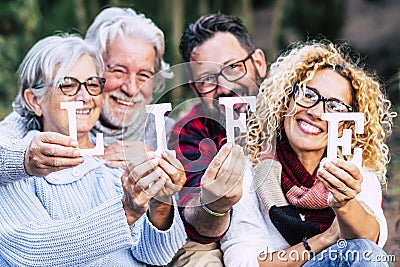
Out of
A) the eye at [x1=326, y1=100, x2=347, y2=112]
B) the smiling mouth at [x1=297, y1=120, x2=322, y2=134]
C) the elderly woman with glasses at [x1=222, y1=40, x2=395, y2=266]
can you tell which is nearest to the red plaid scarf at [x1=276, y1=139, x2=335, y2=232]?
the elderly woman with glasses at [x1=222, y1=40, x2=395, y2=266]

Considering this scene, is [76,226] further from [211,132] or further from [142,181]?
[211,132]

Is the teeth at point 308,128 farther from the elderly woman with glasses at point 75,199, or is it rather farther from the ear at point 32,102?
the ear at point 32,102

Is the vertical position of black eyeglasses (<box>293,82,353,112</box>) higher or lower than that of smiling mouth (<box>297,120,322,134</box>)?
higher

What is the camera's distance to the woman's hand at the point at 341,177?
6.11 feet

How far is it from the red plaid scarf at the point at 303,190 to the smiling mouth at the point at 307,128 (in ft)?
0.40

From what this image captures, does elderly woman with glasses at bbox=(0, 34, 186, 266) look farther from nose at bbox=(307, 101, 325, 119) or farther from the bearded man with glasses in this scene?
nose at bbox=(307, 101, 325, 119)

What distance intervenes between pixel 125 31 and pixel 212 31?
0.37m

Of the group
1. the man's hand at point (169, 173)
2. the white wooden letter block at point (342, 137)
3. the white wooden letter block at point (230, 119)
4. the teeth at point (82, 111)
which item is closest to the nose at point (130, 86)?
the teeth at point (82, 111)

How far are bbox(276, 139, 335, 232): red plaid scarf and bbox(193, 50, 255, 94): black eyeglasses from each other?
12.6 inches

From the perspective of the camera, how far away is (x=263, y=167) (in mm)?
2305

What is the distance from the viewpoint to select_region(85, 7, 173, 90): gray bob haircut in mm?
2709

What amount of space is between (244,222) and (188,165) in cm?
27

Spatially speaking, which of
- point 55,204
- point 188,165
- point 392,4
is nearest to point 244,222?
point 188,165

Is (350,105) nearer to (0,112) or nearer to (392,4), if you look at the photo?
(0,112)
